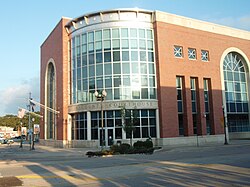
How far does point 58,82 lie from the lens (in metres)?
43.6

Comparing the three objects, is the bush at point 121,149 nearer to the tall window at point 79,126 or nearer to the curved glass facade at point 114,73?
the curved glass facade at point 114,73

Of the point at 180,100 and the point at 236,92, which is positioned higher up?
the point at 236,92

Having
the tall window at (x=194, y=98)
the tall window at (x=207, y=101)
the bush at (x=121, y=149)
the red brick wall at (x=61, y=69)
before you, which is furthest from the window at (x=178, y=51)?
the bush at (x=121, y=149)

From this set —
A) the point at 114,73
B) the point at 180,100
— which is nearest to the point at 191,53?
the point at 180,100

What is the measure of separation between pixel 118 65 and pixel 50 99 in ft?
62.3

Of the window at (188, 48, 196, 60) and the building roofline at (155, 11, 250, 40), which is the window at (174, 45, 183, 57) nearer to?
the window at (188, 48, 196, 60)

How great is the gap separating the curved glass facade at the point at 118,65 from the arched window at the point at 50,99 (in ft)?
36.2

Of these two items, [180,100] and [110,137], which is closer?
[110,137]

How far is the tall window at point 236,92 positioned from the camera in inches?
1769

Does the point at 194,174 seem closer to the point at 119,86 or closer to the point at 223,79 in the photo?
the point at 119,86

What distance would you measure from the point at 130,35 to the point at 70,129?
15.3 m

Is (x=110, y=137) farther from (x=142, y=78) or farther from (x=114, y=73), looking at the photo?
(x=142, y=78)

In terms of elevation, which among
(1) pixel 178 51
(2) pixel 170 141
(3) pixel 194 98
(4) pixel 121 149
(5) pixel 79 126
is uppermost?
(1) pixel 178 51

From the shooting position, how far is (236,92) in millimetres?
45875
